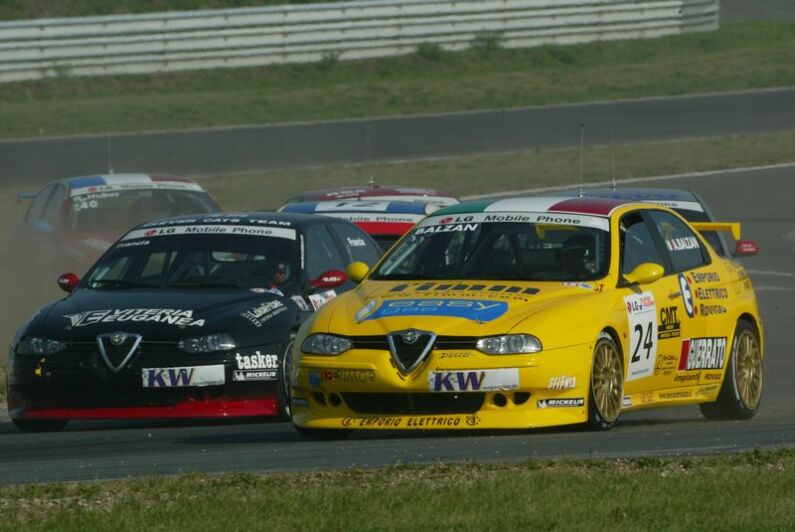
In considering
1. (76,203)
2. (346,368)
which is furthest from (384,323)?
(76,203)

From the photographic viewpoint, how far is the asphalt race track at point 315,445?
27.2 ft

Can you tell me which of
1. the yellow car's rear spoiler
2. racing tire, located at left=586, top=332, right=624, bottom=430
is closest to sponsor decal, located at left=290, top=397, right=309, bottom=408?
racing tire, located at left=586, top=332, right=624, bottom=430

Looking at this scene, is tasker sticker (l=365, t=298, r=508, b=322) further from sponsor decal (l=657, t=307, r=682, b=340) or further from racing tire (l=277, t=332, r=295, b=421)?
racing tire (l=277, t=332, r=295, b=421)

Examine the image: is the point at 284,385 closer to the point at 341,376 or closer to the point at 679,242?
the point at 341,376

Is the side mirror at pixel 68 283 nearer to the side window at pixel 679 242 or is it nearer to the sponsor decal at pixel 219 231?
the sponsor decal at pixel 219 231

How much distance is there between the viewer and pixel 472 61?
36.6m

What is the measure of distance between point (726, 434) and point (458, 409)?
4.57ft

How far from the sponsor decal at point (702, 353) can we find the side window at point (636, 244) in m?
0.50

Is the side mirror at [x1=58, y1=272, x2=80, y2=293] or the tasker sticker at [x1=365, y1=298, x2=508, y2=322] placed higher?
the tasker sticker at [x1=365, y1=298, x2=508, y2=322]

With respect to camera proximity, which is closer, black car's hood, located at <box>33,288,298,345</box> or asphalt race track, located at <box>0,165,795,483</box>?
asphalt race track, located at <box>0,165,795,483</box>

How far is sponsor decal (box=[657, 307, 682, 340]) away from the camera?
10.3 metres

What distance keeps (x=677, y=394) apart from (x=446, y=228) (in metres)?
1.62

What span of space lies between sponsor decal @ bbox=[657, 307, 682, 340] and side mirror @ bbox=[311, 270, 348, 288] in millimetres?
2299

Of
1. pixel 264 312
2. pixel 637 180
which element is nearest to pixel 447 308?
pixel 264 312
